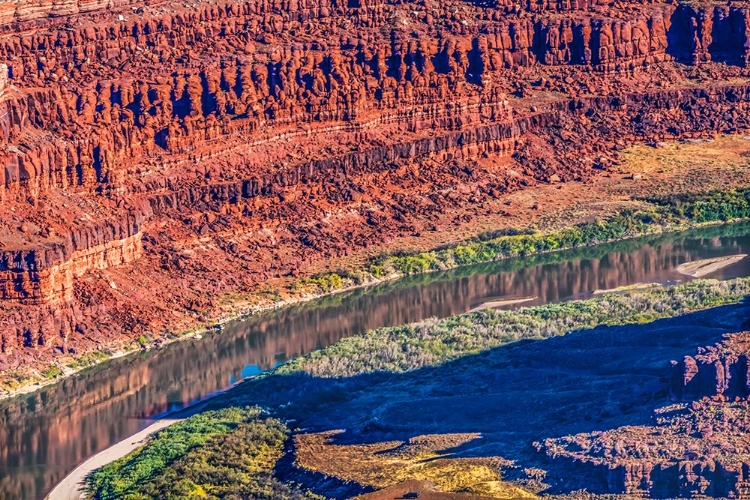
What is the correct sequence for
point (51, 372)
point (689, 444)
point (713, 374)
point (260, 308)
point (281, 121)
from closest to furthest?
point (689, 444), point (713, 374), point (51, 372), point (260, 308), point (281, 121)

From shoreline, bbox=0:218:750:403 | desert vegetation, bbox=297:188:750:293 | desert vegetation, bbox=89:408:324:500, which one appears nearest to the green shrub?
shoreline, bbox=0:218:750:403

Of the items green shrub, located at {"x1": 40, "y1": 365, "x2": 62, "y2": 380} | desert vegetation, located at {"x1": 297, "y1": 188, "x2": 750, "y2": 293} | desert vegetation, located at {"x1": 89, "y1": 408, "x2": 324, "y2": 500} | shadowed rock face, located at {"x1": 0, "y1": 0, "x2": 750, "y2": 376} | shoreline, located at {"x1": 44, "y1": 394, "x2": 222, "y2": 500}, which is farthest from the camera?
desert vegetation, located at {"x1": 297, "y1": 188, "x2": 750, "y2": 293}

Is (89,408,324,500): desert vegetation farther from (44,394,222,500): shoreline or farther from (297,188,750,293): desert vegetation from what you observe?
(297,188,750,293): desert vegetation

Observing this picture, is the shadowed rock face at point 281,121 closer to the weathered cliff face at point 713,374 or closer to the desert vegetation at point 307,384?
the desert vegetation at point 307,384

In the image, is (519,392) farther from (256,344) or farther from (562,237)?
(562,237)

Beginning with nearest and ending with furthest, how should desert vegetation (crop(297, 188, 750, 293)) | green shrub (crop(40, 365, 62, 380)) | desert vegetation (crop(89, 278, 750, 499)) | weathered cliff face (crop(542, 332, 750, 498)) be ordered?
weathered cliff face (crop(542, 332, 750, 498)), desert vegetation (crop(89, 278, 750, 499)), green shrub (crop(40, 365, 62, 380)), desert vegetation (crop(297, 188, 750, 293))

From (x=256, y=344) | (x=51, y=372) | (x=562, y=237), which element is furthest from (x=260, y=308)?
(x=562, y=237)
